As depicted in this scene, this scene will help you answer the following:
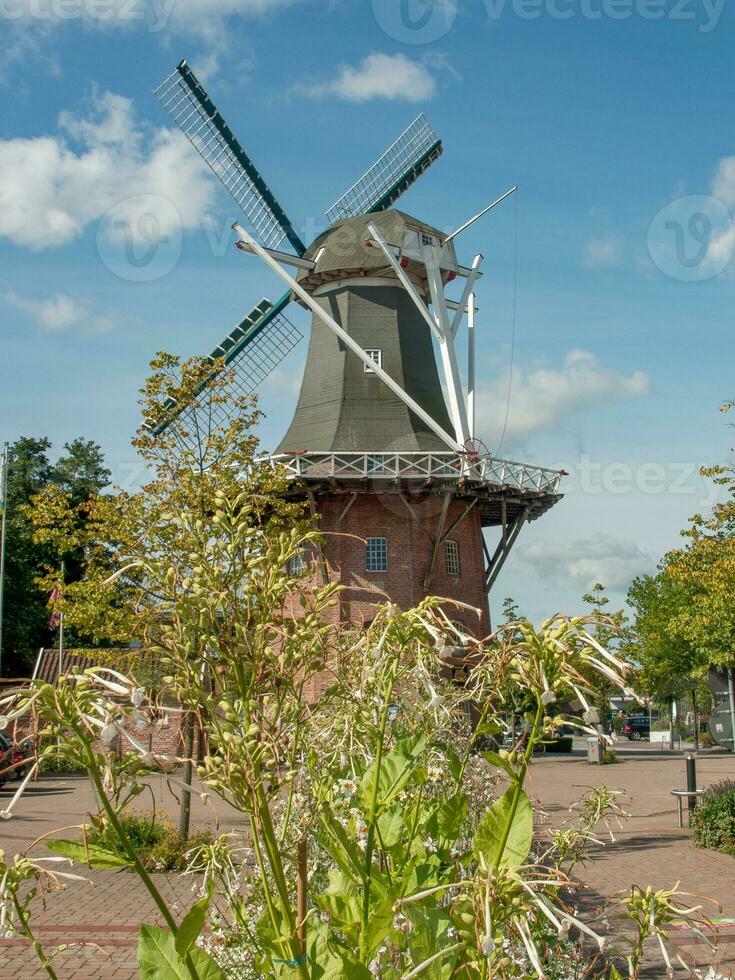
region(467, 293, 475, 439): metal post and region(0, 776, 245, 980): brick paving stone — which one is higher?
region(467, 293, 475, 439): metal post

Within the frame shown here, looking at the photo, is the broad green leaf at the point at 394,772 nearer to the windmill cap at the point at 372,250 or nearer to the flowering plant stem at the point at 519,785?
the flowering plant stem at the point at 519,785

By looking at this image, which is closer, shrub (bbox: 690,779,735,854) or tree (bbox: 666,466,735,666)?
shrub (bbox: 690,779,735,854)

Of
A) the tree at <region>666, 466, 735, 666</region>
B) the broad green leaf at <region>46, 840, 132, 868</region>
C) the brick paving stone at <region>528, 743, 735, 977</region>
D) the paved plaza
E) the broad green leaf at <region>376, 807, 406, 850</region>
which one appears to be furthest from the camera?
the tree at <region>666, 466, 735, 666</region>

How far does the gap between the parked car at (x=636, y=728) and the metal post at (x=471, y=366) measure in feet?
143

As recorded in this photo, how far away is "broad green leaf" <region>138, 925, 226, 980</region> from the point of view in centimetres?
222

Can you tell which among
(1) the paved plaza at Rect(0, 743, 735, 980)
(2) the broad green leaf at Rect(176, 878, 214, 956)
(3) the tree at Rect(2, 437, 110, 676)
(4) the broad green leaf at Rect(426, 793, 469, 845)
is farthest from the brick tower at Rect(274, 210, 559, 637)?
(2) the broad green leaf at Rect(176, 878, 214, 956)

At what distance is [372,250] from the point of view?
3225 cm

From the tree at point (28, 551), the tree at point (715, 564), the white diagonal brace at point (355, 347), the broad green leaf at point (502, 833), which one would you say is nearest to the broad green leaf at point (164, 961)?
the broad green leaf at point (502, 833)

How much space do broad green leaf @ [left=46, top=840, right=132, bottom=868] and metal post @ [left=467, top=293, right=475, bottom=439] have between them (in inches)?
1101

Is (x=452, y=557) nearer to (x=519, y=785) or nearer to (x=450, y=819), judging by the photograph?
(x=450, y=819)

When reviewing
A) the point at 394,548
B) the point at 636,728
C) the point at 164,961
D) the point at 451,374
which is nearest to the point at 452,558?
the point at 394,548

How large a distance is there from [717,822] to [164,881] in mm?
8662

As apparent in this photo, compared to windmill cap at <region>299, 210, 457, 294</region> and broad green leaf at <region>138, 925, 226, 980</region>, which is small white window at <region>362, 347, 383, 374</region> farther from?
broad green leaf at <region>138, 925, 226, 980</region>

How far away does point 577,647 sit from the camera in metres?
2.06
